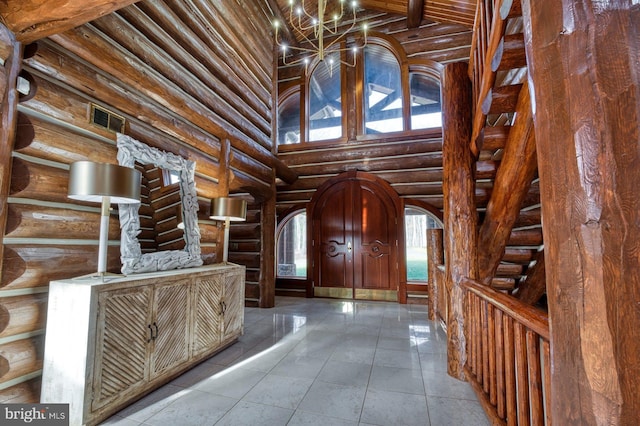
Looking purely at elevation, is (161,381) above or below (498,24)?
below

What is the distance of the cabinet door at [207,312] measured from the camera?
111 inches

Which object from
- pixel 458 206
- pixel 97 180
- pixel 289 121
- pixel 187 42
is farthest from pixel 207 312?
pixel 289 121

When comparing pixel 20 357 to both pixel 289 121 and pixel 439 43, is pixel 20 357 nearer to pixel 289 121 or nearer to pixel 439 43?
pixel 289 121

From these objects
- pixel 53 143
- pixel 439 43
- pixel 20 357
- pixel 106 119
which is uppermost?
pixel 439 43

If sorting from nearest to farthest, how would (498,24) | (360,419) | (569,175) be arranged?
1. (569,175)
2. (498,24)
3. (360,419)

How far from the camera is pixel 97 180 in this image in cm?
197

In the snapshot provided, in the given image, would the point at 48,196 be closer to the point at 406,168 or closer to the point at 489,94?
the point at 489,94

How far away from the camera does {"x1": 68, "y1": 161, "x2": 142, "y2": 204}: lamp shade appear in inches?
76.7

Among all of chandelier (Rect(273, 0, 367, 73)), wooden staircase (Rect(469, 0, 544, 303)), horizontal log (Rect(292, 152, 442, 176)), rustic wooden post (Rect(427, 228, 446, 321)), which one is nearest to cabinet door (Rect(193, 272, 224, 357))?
chandelier (Rect(273, 0, 367, 73))

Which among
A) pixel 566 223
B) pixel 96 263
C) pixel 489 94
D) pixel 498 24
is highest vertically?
pixel 498 24

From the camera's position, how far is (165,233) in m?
3.03

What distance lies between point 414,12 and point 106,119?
632 centimetres

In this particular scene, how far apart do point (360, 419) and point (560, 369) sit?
1518mm

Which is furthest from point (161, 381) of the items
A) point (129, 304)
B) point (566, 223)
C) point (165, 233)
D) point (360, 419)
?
point (566, 223)
